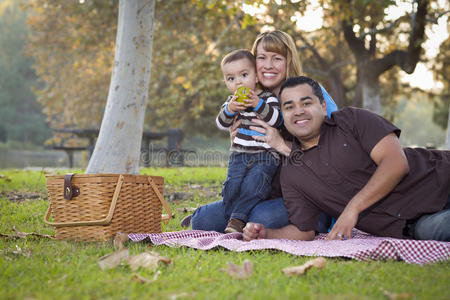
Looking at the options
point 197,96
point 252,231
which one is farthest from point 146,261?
point 197,96

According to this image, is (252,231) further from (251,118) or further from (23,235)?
(23,235)

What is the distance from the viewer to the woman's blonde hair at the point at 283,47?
412 cm

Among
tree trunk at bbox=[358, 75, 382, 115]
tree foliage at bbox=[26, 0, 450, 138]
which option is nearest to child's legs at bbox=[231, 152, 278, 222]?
tree foliage at bbox=[26, 0, 450, 138]

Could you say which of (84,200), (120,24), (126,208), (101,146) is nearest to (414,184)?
(126,208)

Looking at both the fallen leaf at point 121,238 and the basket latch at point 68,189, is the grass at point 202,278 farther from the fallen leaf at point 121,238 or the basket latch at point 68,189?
the basket latch at point 68,189

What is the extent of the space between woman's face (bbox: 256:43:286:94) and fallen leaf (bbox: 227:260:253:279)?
219 centimetres

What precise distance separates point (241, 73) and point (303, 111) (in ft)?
3.12

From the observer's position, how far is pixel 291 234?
3.55 metres

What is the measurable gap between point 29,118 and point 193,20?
45.3 meters

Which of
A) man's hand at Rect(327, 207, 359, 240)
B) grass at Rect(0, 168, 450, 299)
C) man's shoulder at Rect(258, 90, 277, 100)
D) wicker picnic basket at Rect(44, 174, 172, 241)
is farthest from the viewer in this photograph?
man's shoulder at Rect(258, 90, 277, 100)

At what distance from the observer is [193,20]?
44.3 ft

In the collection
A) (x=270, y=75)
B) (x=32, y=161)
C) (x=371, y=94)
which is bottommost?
(x=32, y=161)

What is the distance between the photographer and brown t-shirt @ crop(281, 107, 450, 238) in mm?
3314

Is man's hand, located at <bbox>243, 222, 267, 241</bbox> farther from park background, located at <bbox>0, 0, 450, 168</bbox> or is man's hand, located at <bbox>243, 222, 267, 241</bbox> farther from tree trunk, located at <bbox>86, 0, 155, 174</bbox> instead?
park background, located at <bbox>0, 0, 450, 168</bbox>
